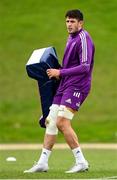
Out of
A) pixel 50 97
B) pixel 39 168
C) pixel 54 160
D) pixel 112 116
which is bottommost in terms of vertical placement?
pixel 112 116

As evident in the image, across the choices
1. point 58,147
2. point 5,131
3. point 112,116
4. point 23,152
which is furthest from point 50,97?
point 112,116

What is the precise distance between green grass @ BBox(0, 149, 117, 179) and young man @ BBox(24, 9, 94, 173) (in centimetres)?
39

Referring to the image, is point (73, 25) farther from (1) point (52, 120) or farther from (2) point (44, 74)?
(1) point (52, 120)

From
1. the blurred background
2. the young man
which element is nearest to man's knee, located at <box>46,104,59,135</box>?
the young man

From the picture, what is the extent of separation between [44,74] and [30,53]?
2351 cm

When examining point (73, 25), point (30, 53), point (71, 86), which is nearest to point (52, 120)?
point (71, 86)

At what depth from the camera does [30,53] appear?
116ft

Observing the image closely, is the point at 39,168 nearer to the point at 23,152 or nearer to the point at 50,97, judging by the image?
the point at 50,97

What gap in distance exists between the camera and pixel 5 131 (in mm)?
26797

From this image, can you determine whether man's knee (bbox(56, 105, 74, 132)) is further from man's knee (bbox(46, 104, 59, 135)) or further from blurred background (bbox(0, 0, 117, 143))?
blurred background (bbox(0, 0, 117, 143))

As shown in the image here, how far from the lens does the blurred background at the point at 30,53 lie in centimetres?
2741

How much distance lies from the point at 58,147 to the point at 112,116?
7.34 m

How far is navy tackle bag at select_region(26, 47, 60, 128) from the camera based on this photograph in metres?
11.9

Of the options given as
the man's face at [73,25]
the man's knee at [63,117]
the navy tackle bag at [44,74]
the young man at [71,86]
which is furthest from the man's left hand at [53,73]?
the man's face at [73,25]
